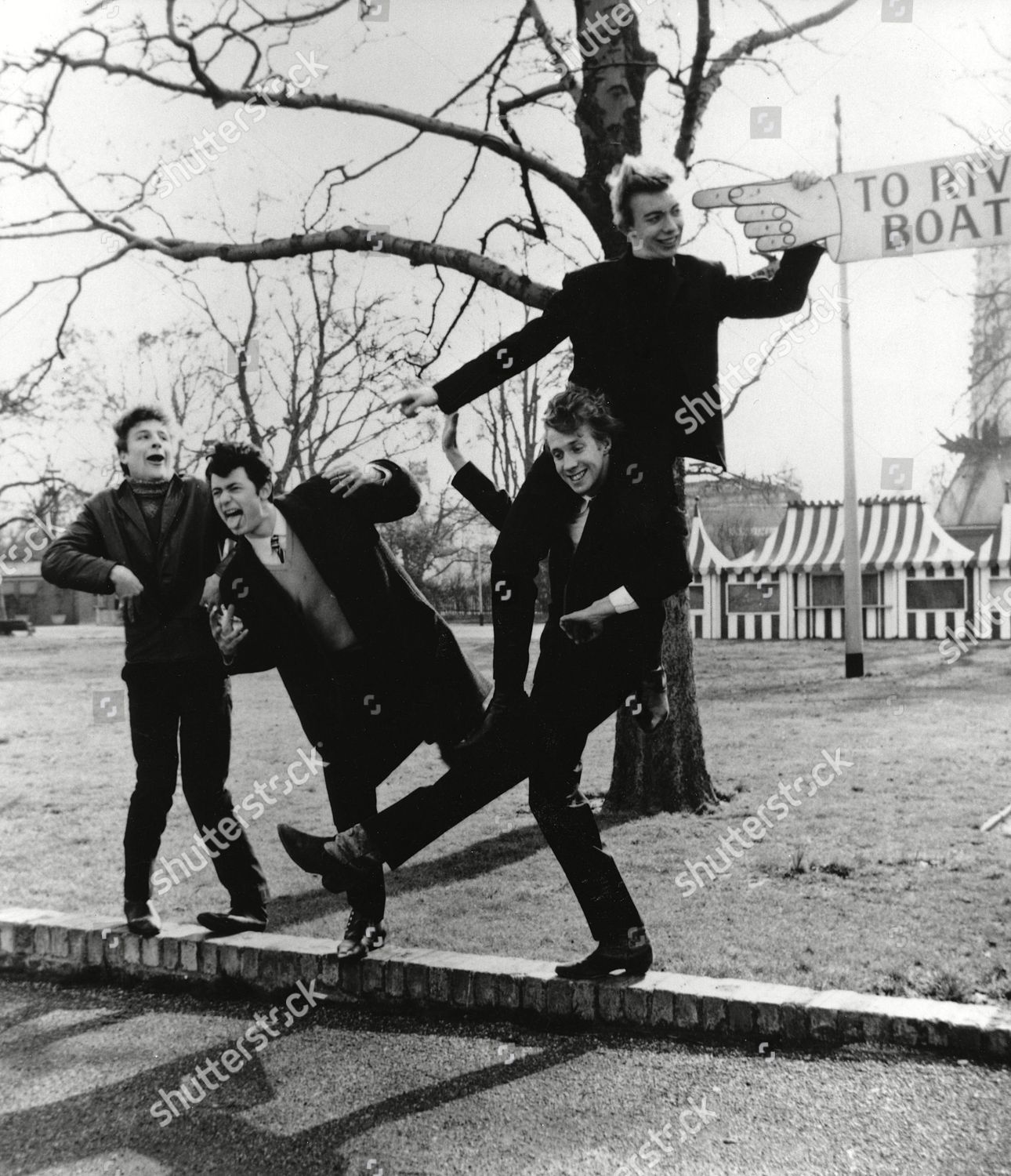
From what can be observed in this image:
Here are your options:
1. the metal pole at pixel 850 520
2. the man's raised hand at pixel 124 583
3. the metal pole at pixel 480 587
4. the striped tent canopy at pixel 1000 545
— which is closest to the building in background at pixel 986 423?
the striped tent canopy at pixel 1000 545

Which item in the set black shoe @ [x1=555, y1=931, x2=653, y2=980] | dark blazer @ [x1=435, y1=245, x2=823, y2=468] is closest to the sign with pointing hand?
dark blazer @ [x1=435, y1=245, x2=823, y2=468]

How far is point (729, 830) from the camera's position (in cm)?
405

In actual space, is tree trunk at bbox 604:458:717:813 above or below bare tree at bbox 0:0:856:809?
below

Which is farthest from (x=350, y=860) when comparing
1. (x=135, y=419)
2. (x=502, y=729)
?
(x=135, y=419)

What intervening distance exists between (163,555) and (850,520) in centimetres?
253

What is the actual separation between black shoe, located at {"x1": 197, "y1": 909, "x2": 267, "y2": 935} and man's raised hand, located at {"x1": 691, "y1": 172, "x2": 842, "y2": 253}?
2591 mm

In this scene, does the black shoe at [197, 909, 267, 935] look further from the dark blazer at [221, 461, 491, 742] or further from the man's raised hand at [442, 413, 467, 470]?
the man's raised hand at [442, 413, 467, 470]

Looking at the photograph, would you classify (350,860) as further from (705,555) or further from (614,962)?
(705,555)

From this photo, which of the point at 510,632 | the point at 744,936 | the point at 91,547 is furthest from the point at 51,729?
the point at 744,936

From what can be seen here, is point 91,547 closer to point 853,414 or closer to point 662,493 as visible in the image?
point 662,493

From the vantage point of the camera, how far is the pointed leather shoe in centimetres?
286

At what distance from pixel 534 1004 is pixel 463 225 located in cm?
281

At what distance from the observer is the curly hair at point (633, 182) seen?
282cm

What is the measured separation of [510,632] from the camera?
2.91 metres
